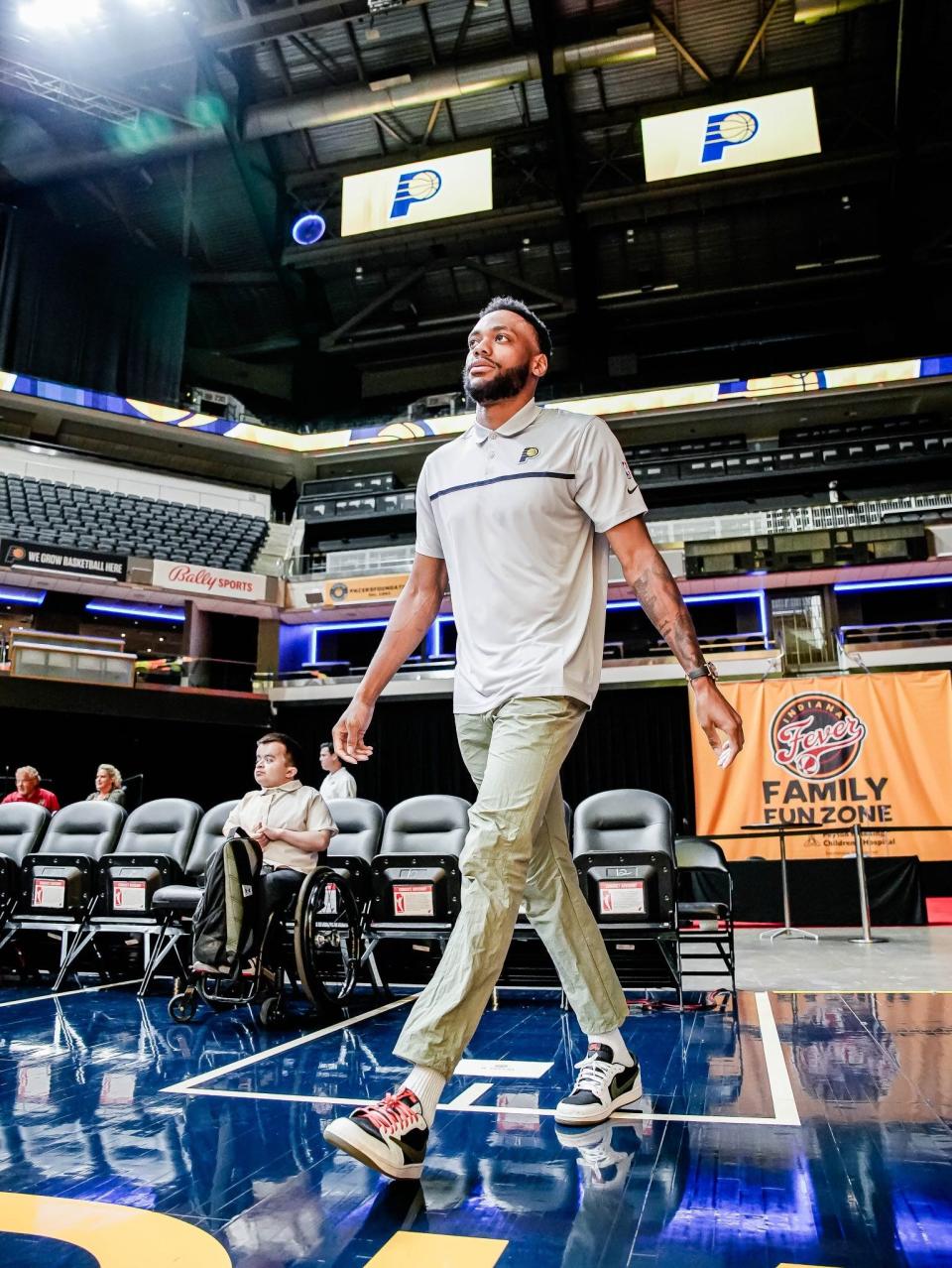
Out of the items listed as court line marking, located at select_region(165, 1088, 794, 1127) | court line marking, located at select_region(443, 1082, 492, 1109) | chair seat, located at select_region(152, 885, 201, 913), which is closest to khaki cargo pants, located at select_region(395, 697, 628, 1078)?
court line marking, located at select_region(165, 1088, 794, 1127)

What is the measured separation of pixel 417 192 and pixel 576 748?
968cm

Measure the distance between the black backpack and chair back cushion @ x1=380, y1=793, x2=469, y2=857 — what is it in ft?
3.40

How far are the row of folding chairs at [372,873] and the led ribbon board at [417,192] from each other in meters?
12.4

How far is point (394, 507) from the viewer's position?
1969 centimetres

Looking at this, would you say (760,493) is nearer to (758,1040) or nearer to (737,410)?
(737,410)

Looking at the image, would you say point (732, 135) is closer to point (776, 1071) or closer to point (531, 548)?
point (531, 548)

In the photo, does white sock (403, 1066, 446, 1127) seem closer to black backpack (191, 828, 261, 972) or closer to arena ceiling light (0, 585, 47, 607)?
black backpack (191, 828, 261, 972)

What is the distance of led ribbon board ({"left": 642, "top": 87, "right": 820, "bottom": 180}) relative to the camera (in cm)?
1286

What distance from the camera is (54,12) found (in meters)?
14.6

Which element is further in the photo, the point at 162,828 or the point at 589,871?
the point at 162,828

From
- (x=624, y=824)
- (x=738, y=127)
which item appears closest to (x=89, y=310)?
(x=738, y=127)

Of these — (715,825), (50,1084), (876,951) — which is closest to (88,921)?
(50,1084)

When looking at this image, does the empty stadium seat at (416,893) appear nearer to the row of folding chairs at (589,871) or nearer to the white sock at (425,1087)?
the row of folding chairs at (589,871)

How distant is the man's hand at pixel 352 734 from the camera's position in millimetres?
1913
